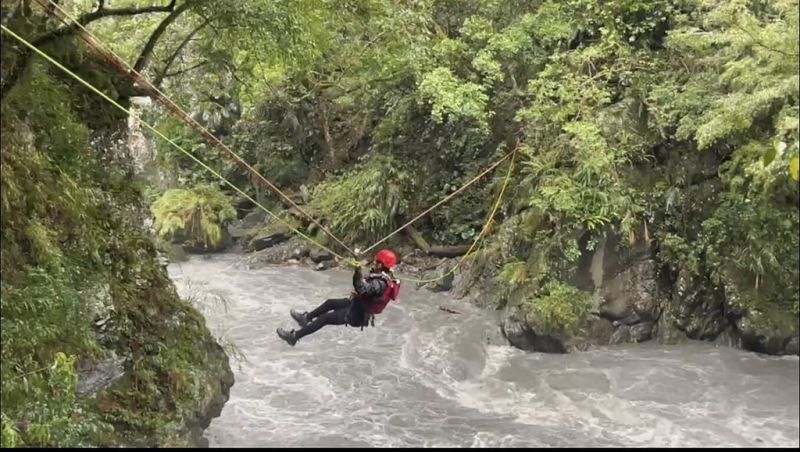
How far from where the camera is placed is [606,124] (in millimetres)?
8945

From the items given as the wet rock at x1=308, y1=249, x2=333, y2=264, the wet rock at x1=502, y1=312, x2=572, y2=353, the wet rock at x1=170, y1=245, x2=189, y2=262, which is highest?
the wet rock at x1=308, y1=249, x2=333, y2=264

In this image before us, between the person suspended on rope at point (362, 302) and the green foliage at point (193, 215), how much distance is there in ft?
20.4

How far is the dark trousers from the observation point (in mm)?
6594

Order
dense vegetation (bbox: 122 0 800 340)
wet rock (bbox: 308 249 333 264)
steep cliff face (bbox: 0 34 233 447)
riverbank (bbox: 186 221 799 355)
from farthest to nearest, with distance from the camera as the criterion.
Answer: wet rock (bbox: 308 249 333 264) → riverbank (bbox: 186 221 799 355) → dense vegetation (bbox: 122 0 800 340) → steep cliff face (bbox: 0 34 233 447)

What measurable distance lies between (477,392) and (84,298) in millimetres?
4219

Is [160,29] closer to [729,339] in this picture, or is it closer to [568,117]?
[568,117]

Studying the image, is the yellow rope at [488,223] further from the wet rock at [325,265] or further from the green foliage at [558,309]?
the wet rock at [325,265]

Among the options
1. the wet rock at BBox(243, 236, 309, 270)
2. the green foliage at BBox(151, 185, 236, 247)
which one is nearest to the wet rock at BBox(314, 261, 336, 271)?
the wet rock at BBox(243, 236, 309, 270)

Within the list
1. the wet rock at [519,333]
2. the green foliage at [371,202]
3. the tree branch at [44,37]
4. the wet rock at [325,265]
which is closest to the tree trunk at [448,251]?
the green foliage at [371,202]

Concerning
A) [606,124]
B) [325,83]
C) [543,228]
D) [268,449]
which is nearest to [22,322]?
[268,449]

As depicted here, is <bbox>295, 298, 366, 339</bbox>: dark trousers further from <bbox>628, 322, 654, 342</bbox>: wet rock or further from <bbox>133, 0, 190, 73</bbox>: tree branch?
<bbox>628, 322, 654, 342</bbox>: wet rock

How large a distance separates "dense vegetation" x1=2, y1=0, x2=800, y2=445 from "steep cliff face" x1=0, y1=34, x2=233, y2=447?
0.02 metres

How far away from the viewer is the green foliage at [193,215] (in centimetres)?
1238

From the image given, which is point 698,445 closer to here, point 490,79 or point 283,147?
point 490,79
